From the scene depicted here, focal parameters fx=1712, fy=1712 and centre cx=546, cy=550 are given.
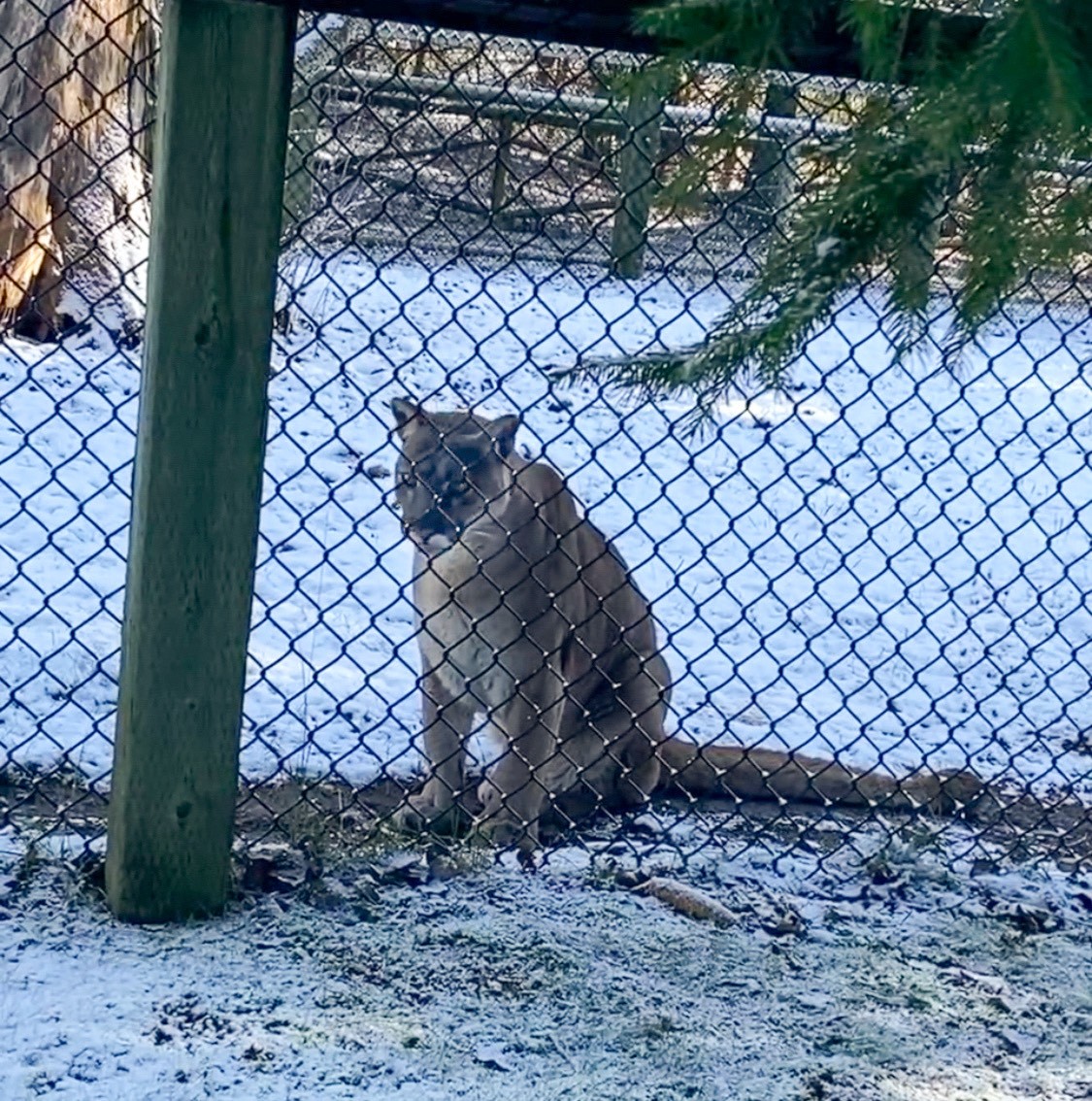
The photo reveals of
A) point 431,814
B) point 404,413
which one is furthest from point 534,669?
point 404,413

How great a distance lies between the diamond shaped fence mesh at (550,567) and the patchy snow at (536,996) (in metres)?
0.33

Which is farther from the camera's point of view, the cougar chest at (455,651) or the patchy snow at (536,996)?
the cougar chest at (455,651)

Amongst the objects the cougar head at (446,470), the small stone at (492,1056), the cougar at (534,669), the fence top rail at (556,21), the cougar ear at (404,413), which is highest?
the fence top rail at (556,21)

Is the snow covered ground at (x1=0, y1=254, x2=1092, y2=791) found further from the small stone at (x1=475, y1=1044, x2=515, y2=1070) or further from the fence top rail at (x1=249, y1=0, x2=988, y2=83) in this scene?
the small stone at (x1=475, y1=1044, x2=515, y2=1070)

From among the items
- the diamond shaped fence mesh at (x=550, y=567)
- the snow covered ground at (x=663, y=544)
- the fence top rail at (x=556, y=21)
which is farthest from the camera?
Result: the snow covered ground at (x=663, y=544)

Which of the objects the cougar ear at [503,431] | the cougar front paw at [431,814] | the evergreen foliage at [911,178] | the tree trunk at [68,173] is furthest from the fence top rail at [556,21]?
the tree trunk at [68,173]

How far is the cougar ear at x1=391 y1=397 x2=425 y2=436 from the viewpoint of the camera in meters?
4.58

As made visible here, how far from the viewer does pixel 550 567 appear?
4.44 meters

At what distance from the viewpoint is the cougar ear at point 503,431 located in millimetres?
4500

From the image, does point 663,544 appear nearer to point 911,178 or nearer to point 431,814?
point 431,814

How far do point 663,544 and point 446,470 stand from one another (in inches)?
58.5

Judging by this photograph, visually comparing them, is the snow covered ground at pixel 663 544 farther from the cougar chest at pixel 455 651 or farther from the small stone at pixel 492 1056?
the small stone at pixel 492 1056

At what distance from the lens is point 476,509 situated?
442 centimetres

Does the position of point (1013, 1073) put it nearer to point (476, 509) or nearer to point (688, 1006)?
point (688, 1006)
